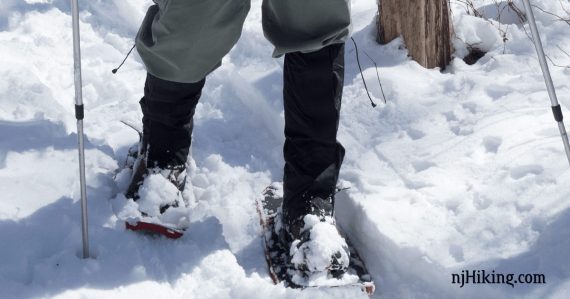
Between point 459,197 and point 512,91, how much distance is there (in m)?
0.96

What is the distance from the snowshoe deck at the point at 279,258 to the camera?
242cm

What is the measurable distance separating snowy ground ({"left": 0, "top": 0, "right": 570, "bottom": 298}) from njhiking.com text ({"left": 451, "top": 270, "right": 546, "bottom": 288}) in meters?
0.02

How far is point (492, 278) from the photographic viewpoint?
2.30 m

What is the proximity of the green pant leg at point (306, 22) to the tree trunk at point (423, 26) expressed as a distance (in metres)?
1.52

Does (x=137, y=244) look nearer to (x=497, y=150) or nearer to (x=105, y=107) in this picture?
(x=105, y=107)

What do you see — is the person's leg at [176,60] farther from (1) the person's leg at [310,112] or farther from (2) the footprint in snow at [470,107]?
(2) the footprint in snow at [470,107]

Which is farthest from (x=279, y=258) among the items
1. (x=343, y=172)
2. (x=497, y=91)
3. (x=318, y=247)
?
(x=497, y=91)

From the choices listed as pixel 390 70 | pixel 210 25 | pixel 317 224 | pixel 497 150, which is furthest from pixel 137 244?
pixel 390 70

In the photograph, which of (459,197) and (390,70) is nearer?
(459,197)

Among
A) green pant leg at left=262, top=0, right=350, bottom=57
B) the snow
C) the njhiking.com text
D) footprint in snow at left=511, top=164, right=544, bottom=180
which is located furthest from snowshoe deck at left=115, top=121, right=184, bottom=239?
footprint in snow at left=511, top=164, right=544, bottom=180

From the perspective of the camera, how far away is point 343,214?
2.88 m

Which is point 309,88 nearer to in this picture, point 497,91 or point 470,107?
point 470,107

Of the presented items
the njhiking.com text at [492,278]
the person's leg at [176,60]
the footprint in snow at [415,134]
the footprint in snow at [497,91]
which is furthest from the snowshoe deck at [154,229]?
the footprint in snow at [497,91]

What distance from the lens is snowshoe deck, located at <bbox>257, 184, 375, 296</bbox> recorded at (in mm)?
2422
